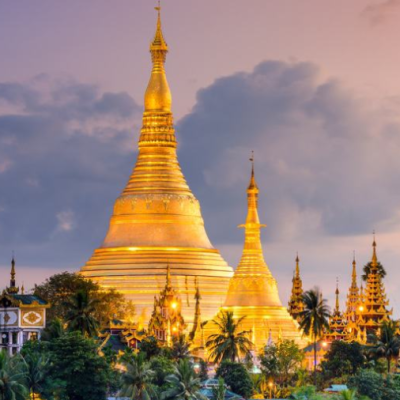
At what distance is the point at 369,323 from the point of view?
157875 mm

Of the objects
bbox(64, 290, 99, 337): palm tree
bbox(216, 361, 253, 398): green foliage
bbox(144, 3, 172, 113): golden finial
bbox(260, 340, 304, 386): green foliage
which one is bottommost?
bbox(216, 361, 253, 398): green foliage

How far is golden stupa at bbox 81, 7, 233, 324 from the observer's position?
145875mm

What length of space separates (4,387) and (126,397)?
11384 millimetres

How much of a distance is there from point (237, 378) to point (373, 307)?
55.7 m

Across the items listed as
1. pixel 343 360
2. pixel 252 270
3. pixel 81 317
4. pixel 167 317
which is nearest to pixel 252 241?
pixel 252 270

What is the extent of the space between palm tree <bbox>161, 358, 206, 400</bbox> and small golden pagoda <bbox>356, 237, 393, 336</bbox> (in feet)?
218

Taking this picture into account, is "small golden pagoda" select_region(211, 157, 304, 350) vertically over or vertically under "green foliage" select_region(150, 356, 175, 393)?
over

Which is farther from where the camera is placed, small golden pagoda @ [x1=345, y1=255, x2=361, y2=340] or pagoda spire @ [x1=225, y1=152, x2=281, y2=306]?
small golden pagoda @ [x1=345, y1=255, x2=361, y2=340]

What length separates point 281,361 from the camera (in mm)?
119938

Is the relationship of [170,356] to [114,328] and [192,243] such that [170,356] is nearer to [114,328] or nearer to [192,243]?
[114,328]

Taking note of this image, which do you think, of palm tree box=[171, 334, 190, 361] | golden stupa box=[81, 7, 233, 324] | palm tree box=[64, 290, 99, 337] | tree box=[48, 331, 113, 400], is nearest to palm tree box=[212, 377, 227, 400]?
tree box=[48, 331, 113, 400]

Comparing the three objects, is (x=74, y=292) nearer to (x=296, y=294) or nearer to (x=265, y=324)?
(x=265, y=324)

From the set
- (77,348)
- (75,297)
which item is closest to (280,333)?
(75,297)

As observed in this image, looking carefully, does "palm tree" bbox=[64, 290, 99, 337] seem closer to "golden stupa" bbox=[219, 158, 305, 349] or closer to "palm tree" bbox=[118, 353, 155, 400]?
"palm tree" bbox=[118, 353, 155, 400]
